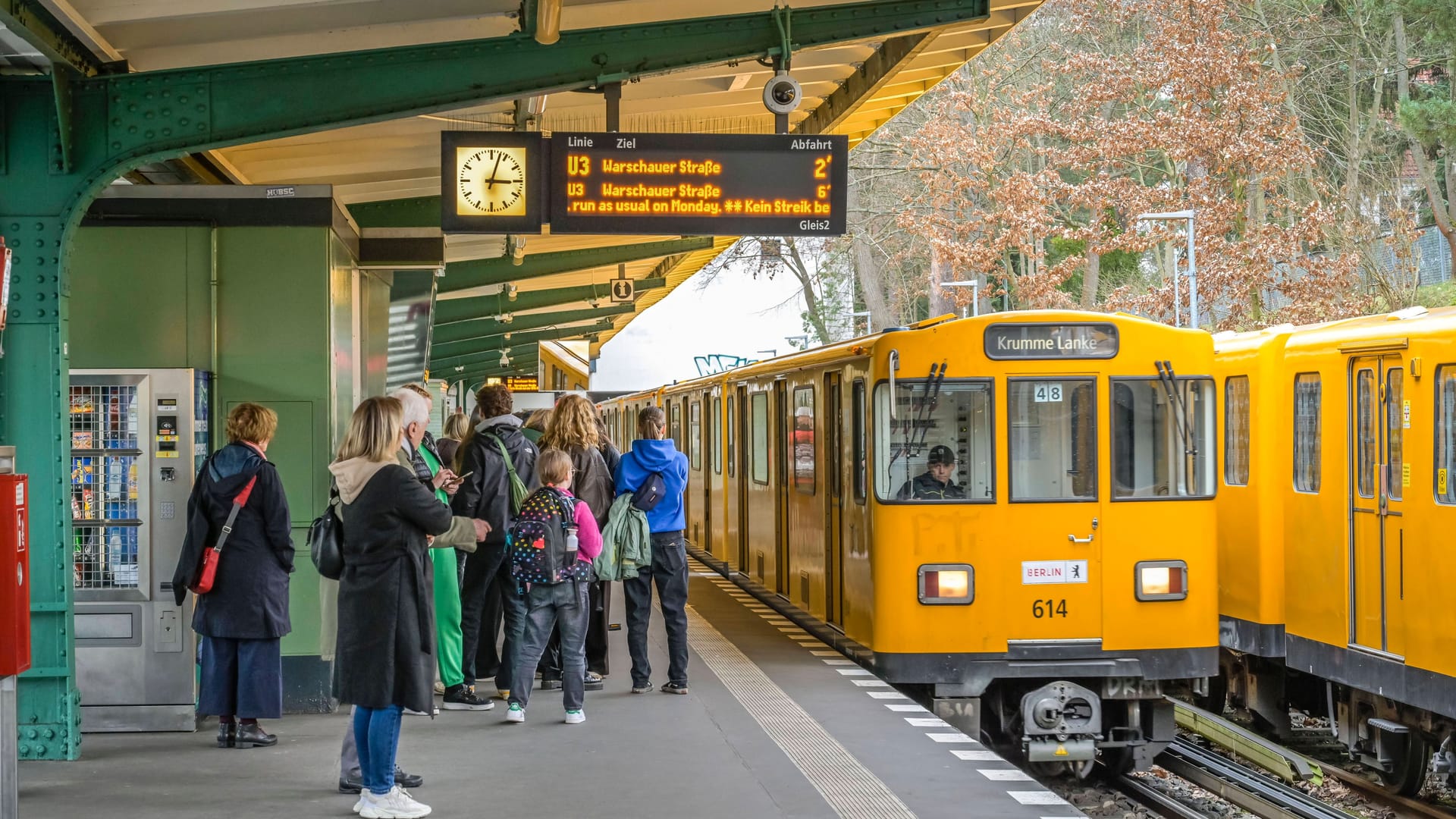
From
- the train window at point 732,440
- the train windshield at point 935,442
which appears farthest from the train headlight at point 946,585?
the train window at point 732,440

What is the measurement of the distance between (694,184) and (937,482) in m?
2.54

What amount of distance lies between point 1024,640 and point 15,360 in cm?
607

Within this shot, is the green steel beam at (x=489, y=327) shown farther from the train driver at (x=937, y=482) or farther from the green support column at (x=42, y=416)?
the green support column at (x=42, y=416)

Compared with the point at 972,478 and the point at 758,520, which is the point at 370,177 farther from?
the point at 972,478

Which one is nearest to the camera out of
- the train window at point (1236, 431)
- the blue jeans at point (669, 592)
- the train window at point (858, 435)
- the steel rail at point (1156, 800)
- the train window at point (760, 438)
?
the blue jeans at point (669, 592)

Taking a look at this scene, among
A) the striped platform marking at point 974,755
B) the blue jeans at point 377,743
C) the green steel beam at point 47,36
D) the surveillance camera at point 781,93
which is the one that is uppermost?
the surveillance camera at point 781,93

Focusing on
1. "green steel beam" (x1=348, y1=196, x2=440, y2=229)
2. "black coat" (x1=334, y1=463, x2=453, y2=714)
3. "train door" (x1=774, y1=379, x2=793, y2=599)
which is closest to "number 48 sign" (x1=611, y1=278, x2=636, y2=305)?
"green steel beam" (x1=348, y1=196, x2=440, y2=229)

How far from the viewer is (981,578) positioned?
10.2 meters

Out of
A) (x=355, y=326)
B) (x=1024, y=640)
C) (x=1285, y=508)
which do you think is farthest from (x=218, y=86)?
(x=1285, y=508)

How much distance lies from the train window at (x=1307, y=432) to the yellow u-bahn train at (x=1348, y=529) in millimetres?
16

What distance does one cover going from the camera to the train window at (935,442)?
10211mm

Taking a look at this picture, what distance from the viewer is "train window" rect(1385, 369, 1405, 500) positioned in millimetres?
9664

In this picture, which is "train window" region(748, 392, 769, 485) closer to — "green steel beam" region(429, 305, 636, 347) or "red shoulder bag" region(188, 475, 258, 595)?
"red shoulder bag" region(188, 475, 258, 595)

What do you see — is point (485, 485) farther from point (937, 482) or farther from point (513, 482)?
point (937, 482)
